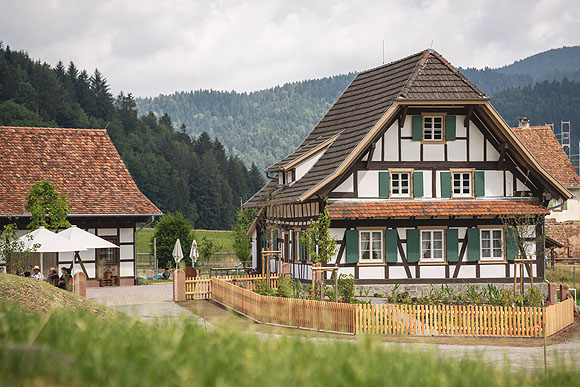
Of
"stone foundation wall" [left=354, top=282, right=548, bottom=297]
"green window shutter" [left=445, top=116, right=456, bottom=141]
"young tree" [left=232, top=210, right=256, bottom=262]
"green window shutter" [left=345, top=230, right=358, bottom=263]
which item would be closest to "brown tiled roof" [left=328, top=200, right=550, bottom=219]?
"green window shutter" [left=345, top=230, right=358, bottom=263]

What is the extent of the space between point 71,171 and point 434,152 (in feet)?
56.2

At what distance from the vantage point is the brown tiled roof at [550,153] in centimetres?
5319

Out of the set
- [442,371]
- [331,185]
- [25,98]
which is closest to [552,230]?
[331,185]

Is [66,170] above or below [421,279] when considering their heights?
above

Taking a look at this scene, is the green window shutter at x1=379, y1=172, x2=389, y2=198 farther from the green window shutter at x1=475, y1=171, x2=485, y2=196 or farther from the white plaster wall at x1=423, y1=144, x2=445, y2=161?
the green window shutter at x1=475, y1=171, x2=485, y2=196

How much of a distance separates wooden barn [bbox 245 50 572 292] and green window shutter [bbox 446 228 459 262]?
4 cm

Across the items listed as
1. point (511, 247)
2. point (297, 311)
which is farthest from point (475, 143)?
point (297, 311)

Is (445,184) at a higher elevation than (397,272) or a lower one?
higher

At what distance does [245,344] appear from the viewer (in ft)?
24.8

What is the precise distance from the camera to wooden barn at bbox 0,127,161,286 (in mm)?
35750

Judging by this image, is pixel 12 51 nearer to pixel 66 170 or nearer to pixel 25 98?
pixel 25 98

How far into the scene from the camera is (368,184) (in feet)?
102

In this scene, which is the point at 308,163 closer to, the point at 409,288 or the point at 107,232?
the point at 409,288

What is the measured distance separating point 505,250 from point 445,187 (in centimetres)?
339
